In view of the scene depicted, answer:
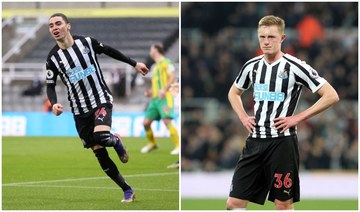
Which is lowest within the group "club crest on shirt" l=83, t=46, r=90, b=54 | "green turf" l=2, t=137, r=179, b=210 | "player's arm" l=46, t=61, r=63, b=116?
"green turf" l=2, t=137, r=179, b=210

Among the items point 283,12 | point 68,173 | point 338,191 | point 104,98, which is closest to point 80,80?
point 104,98

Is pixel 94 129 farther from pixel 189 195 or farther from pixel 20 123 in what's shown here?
pixel 20 123

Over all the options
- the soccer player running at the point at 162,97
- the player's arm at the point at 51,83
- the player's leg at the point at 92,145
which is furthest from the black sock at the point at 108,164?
the soccer player running at the point at 162,97

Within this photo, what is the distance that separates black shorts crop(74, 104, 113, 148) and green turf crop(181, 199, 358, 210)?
428cm

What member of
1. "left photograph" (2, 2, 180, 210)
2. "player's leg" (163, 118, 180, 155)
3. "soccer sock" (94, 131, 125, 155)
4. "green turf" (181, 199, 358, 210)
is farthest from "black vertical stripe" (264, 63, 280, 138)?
"player's leg" (163, 118, 180, 155)

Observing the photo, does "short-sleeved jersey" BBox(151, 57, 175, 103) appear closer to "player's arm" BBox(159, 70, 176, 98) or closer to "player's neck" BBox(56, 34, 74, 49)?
"player's arm" BBox(159, 70, 176, 98)

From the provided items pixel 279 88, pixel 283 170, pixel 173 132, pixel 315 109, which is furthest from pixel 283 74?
pixel 173 132

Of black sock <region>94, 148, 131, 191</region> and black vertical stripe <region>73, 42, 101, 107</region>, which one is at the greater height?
black vertical stripe <region>73, 42, 101, 107</region>

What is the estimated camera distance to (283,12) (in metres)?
19.7

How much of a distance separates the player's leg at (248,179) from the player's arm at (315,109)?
9.0 inches

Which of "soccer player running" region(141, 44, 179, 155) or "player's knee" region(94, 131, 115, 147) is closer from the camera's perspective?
"player's knee" region(94, 131, 115, 147)

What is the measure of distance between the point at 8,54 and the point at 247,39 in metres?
7.27

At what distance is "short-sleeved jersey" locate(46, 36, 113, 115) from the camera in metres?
6.48

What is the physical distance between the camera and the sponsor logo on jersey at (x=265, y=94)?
5.16m
